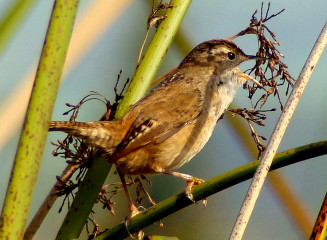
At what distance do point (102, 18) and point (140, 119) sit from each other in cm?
45

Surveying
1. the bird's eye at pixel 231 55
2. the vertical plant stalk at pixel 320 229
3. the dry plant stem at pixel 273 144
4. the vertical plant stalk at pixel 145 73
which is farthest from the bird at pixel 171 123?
the vertical plant stalk at pixel 320 229

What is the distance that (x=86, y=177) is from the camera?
186 centimetres

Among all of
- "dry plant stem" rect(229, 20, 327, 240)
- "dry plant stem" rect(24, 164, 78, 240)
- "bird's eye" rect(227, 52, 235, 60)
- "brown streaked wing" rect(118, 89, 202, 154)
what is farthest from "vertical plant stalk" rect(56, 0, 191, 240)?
"bird's eye" rect(227, 52, 235, 60)

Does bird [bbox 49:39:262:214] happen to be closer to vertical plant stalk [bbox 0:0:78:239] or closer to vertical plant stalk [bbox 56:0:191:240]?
vertical plant stalk [bbox 56:0:191:240]

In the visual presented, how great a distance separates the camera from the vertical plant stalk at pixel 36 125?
44.6 inches

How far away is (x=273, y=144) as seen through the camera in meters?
1.38

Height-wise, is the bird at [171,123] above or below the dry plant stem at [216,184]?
above

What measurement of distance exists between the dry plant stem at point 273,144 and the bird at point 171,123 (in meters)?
0.58

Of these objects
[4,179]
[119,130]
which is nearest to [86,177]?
[119,130]

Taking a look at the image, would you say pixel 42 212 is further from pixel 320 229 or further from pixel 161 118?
pixel 320 229

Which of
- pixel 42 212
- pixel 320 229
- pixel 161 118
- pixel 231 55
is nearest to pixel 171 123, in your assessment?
pixel 161 118

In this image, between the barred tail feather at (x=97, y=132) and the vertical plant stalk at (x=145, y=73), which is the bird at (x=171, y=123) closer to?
the barred tail feather at (x=97, y=132)

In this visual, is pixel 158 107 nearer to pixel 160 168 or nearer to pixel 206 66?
pixel 160 168

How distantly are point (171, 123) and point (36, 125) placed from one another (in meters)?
1.30
